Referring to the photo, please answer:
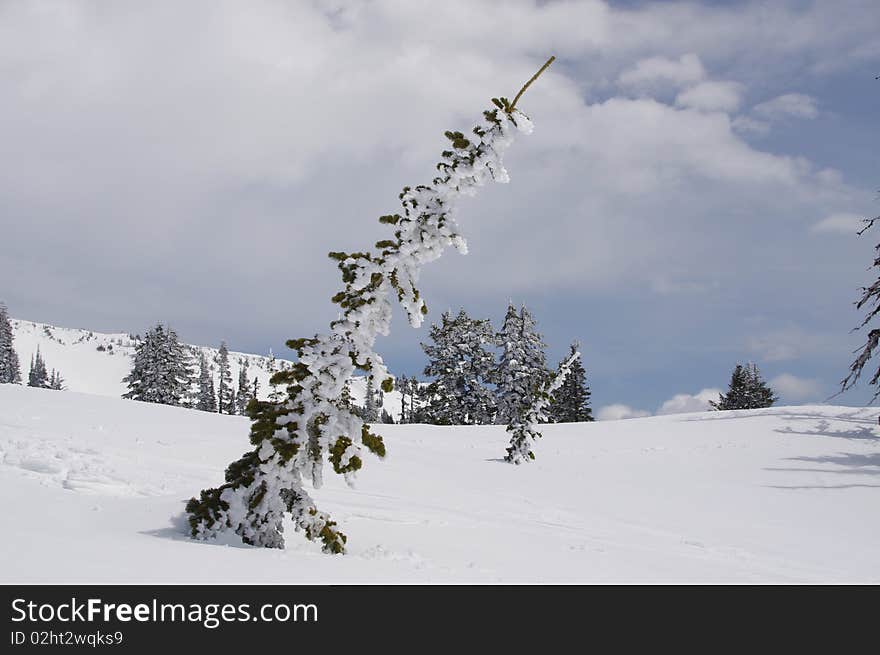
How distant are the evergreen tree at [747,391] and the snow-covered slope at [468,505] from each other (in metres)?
37.3

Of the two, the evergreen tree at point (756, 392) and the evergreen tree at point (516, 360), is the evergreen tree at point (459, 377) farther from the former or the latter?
the evergreen tree at point (756, 392)

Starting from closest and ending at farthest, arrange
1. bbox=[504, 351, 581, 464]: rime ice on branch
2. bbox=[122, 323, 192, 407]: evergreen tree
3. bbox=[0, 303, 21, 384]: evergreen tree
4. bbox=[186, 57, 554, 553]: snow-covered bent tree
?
bbox=[186, 57, 554, 553]: snow-covered bent tree, bbox=[504, 351, 581, 464]: rime ice on branch, bbox=[122, 323, 192, 407]: evergreen tree, bbox=[0, 303, 21, 384]: evergreen tree

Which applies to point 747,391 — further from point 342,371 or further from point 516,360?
point 342,371

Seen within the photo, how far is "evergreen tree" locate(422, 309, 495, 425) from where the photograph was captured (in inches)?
2135

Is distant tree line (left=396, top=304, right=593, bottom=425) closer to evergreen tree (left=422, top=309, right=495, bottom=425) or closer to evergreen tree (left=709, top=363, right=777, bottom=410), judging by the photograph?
evergreen tree (left=422, top=309, right=495, bottom=425)

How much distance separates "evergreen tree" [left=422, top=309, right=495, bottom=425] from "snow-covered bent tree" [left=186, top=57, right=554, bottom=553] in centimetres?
4707

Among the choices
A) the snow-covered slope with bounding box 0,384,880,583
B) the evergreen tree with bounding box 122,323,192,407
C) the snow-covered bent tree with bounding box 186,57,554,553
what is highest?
the evergreen tree with bounding box 122,323,192,407

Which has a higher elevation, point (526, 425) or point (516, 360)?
point (516, 360)

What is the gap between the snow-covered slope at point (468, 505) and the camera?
18.5ft

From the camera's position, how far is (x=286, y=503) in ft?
22.5

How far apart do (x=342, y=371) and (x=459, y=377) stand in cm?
4835

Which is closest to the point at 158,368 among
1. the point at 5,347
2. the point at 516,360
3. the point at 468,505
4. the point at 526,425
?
the point at 5,347

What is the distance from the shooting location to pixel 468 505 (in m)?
12.2

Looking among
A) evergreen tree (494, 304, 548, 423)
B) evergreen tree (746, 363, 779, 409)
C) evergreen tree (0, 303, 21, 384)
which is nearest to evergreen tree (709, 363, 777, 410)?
evergreen tree (746, 363, 779, 409)
